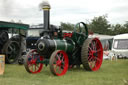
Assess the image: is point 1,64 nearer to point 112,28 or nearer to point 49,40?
point 49,40

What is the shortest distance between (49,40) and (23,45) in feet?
16.1

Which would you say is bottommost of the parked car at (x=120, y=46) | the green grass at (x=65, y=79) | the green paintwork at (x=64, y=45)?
the green grass at (x=65, y=79)

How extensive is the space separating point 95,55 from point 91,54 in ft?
1.41

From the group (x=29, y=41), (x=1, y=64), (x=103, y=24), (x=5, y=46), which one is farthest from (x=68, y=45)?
(x=103, y=24)

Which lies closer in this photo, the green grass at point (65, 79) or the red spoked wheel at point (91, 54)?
the green grass at point (65, 79)

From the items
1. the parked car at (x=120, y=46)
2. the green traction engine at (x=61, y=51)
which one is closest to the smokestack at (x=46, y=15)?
the green traction engine at (x=61, y=51)

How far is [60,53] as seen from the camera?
6.77 meters

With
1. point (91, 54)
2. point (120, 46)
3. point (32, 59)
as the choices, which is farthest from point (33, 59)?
point (120, 46)

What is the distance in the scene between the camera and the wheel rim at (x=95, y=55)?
26.0 feet

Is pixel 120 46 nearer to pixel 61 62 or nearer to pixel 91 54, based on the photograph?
pixel 91 54

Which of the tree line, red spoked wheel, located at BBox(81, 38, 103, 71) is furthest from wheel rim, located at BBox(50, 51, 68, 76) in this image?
the tree line

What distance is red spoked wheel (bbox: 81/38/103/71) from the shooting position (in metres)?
7.55

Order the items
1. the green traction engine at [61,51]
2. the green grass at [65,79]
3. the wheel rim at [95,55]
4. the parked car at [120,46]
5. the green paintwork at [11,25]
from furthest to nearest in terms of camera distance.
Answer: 1. the parked car at [120,46]
2. the green paintwork at [11,25]
3. the wheel rim at [95,55]
4. the green traction engine at [61,51]
5. the green grass at [65,79]

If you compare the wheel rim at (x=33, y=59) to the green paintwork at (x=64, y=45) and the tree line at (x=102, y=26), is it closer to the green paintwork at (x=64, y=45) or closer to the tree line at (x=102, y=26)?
the green paintwork at (x=64, y=45)
